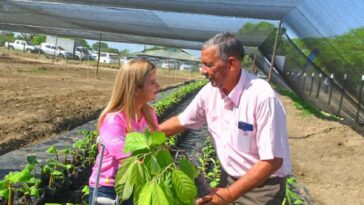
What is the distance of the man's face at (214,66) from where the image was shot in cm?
191

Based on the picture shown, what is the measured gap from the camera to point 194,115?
2.38 metres

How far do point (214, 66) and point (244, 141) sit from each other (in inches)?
13.5

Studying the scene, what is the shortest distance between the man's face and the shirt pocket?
0.23m

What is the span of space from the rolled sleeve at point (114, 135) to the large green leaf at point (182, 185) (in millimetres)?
549

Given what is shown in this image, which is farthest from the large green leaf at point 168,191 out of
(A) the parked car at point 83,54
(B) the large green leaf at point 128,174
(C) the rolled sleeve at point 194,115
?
(A) the parked car at point 83,54

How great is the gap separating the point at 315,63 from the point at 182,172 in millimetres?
12290

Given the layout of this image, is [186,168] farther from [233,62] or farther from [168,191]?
[233,62]

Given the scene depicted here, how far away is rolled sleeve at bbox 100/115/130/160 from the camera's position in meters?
1.99

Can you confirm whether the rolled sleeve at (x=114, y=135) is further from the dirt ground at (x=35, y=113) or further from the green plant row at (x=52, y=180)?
the dirt ground at (x=35, y=113)

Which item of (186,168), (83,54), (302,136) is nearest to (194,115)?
(186,168)

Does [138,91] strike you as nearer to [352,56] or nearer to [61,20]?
[352,56]

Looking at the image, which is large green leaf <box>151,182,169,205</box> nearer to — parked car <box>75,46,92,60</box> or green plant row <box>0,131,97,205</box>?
green plant row <box>0,131,97,205</box>

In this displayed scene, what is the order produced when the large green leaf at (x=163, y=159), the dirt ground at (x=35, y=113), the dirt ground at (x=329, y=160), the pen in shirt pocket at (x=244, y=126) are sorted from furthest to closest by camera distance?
the dirt ground at (x=35, y=113), the dirt ground at (x=329, y=160), the pen in shirt pocket at (x=244, y=126), the large green leaf at (x=163, y=159)

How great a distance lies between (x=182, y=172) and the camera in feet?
4.83
